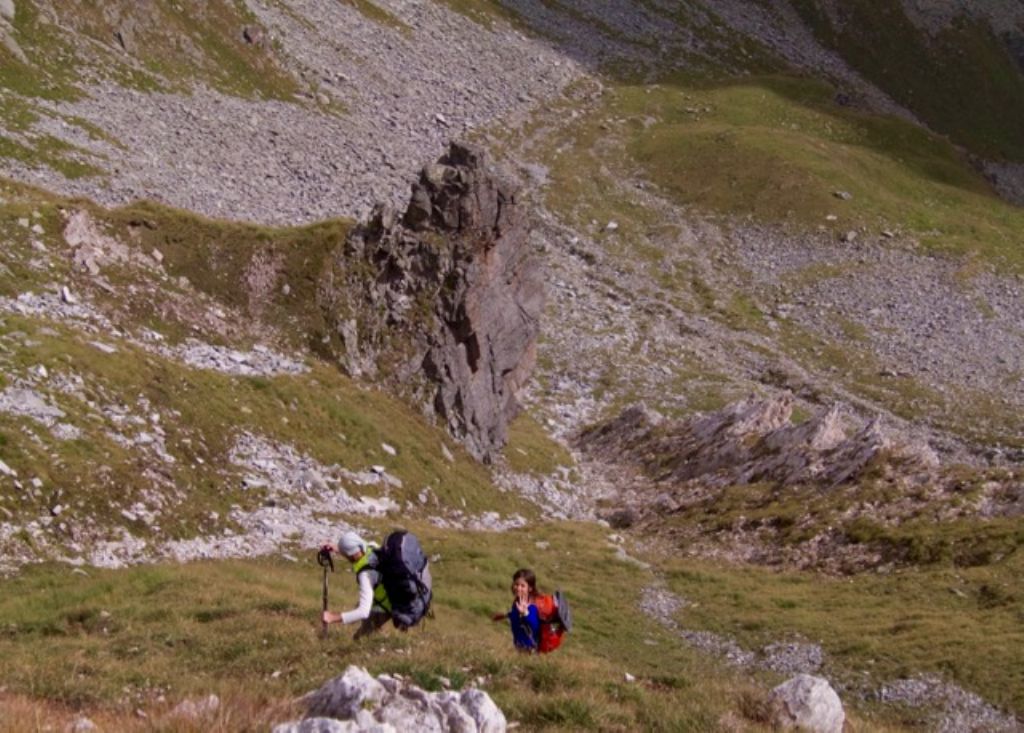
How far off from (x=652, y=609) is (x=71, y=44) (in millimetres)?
66540

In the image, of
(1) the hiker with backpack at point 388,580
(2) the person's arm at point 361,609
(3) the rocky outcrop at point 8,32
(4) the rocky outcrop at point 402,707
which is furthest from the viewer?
(3) the rocky outcrop at point 8,32

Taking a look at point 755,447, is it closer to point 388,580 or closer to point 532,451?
point 532,451

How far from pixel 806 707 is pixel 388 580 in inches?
246

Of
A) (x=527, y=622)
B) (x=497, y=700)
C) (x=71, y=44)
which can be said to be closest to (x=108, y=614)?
(x=527, y=622)

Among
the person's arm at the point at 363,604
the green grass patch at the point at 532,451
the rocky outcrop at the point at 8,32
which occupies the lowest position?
the green grass patch at the point at 532,451

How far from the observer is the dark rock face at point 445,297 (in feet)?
136

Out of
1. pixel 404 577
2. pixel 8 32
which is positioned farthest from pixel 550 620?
pixel 8 32

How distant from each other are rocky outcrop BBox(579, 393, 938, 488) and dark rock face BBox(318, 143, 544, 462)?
31.6 feet

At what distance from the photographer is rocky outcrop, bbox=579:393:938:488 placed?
41781 mm

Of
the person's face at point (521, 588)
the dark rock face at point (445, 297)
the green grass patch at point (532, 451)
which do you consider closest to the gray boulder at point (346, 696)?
the person's face at point (521, 588)

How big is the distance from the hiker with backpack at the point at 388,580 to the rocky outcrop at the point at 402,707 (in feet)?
12.1

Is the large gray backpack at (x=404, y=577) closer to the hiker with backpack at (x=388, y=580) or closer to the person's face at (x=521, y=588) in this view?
the hiker with backpack at (x=388, y=580)

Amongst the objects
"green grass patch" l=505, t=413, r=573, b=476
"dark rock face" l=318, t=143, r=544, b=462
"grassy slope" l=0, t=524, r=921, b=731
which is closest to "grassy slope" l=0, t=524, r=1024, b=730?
"grassy slope" l=0, t=524, r=921, b=731

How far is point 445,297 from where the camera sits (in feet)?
143
